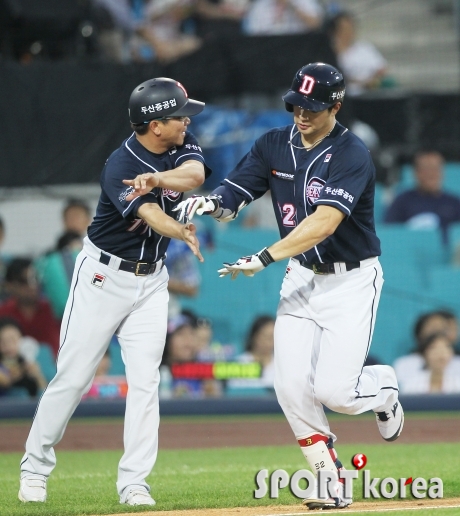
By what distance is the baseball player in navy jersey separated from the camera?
549cm

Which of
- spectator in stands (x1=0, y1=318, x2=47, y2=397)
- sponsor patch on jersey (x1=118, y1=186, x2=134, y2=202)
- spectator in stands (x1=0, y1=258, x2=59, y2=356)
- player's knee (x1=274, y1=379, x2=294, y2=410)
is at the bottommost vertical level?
player's knee (x1=274, y1=379, x2=294, y2=410)

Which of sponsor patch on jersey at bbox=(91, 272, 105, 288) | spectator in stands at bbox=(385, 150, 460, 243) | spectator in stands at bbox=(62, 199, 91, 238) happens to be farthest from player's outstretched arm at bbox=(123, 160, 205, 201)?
spectator in stands at bbox=(385, 150, 460, 243)

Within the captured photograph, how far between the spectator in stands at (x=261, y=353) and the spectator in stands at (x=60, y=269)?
6.05 feet

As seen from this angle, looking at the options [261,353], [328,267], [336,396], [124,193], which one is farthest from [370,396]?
[261,353]

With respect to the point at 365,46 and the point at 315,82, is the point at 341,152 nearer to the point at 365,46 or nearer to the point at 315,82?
the point at 315,82

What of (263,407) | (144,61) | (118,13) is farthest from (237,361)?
(118,13)

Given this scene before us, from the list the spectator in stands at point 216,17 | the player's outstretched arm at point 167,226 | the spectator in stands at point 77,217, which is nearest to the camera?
the player's outstretched arm at point 167,226

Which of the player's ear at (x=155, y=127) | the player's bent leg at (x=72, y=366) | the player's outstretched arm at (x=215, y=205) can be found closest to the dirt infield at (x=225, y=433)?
the player's bent leg at (x=72, y=366)

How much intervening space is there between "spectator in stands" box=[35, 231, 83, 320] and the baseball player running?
4.56m

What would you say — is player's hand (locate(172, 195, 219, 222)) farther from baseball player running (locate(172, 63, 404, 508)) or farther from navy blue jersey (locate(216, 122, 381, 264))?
navy blue jersey (locate(216, 122, 381, 264))

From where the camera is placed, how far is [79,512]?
5211mm

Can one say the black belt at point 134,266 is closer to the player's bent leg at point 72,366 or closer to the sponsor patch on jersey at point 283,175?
the player's bent leg at point 72,366

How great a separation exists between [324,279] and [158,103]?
126 cm

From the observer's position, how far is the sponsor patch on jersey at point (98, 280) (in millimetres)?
5590
